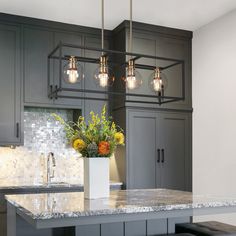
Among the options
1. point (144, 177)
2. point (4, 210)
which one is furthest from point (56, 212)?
point (144, 177)

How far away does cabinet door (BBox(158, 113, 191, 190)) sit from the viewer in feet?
15.7

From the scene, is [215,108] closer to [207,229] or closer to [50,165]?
[207,229]

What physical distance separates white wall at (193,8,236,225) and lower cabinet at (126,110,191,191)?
14 centimetres

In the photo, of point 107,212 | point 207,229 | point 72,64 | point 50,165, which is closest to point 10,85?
point 50,165

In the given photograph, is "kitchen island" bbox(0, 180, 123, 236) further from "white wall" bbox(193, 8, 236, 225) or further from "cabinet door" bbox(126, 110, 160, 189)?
"white wall" bbox(193, 8, 236, 225)

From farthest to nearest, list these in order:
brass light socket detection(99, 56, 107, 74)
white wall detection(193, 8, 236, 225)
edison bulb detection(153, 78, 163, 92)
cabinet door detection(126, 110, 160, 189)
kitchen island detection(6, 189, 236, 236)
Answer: cabinet door detection(126, 110, 160, 189) → white wall detection(193, 8, 236, 225) → edison bulb detection(153, 78, 163, 92) → brass light socket detection(99, 56, 107, 74) → kitchen island detection(6, 189, 236, 236)

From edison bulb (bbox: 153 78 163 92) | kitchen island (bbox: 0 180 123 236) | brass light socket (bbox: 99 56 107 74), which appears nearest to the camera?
brass light socket (bbox: 99 56 107 74)

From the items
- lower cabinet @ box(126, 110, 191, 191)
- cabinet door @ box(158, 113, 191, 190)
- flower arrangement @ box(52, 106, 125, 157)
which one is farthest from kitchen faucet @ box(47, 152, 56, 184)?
flower arrangement @ box(52, 106, 125, 157)

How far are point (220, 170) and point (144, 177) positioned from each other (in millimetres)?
902

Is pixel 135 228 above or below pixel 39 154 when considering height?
below

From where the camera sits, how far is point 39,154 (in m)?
4.77

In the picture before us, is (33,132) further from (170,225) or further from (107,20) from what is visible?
(170,225)

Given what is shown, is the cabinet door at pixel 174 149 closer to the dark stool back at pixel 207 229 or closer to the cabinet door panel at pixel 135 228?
the dark stool back at pixel 207 229

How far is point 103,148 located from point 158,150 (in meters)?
2.00
